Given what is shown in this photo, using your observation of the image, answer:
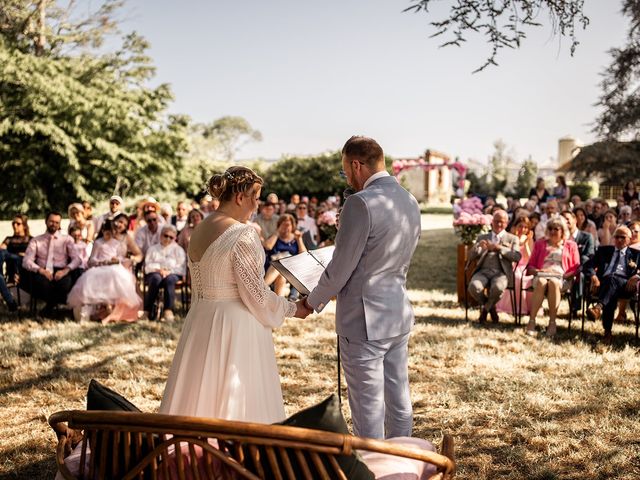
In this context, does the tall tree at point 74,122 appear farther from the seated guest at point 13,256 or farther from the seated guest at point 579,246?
the seated guest at point 579,246

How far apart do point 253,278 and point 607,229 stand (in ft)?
30.5

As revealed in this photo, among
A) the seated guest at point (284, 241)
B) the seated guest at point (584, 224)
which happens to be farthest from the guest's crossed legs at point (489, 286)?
the seated guest at point (584, 224)

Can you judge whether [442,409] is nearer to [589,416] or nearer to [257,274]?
[589,416]

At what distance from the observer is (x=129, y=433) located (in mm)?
1883

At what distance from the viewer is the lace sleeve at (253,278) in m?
3.34

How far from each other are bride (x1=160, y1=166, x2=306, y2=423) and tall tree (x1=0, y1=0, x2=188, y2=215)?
2327cm

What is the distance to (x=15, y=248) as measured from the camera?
993 centimetres

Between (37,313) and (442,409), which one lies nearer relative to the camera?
(442,409)

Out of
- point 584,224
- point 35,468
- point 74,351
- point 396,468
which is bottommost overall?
point 35,468

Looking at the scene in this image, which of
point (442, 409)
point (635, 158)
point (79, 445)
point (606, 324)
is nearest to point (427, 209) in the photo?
point (635, 158)

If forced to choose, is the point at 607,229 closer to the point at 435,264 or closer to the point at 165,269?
the point at 435,264

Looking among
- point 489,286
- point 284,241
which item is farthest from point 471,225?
point 284,241

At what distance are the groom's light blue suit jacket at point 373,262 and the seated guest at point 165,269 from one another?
5.78m

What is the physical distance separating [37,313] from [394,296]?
748 centimetres
